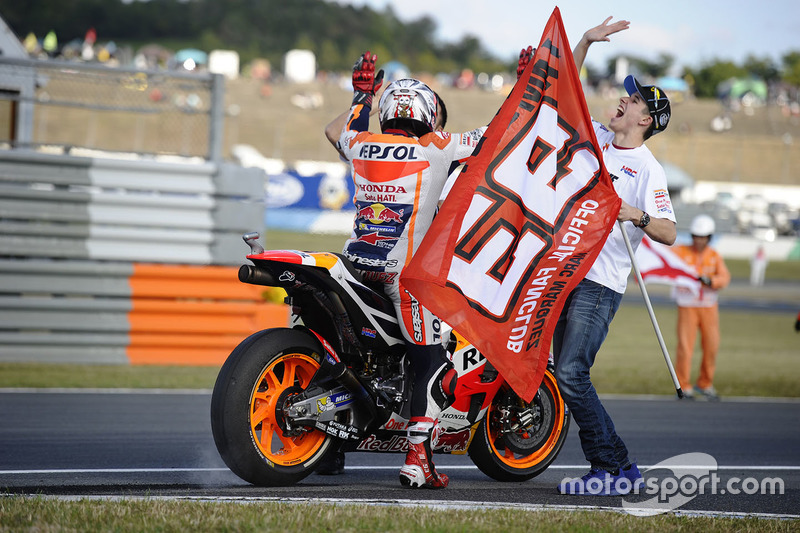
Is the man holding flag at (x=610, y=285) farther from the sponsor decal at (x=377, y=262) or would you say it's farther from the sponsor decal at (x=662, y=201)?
the sponsor decal at (x=377, y=262)

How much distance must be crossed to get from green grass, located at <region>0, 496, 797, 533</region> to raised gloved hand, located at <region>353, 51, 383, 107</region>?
7.38ft

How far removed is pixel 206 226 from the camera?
39.0 feet

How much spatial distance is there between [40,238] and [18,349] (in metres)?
1.20

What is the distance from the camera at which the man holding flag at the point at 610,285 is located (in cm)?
574

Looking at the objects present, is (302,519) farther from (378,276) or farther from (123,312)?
(123,312)

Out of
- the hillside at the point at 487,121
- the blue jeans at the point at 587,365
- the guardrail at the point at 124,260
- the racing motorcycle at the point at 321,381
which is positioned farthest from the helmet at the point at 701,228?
the hillside at the point at 487,121

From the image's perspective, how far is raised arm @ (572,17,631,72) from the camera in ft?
18.7

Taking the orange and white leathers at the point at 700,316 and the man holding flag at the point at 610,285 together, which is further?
the orange and white leathers at the point at 700,316

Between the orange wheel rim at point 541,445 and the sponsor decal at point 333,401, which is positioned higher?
the sponsor decal at point 333,401

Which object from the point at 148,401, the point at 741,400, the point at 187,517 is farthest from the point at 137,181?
the point at 187,517

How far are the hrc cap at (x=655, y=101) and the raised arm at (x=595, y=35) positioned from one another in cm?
29

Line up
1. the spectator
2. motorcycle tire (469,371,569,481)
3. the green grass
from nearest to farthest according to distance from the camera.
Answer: the green grass
motorcycle tire (469,371,569,481)
the spectator

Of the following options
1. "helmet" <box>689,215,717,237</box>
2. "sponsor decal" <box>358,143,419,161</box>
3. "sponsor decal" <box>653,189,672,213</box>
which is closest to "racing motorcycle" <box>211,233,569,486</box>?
"sponsor decal" <box>358,143,419,161</box>

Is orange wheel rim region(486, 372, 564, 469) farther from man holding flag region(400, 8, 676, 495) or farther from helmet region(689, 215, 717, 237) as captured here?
helmet region(689, 215, 717, 237)
